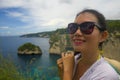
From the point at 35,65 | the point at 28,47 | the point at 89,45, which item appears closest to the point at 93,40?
the point at 89,45

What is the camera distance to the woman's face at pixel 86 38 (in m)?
1.68

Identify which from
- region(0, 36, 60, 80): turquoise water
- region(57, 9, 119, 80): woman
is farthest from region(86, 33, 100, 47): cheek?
region(0, 36, 60, 80): turquoise water

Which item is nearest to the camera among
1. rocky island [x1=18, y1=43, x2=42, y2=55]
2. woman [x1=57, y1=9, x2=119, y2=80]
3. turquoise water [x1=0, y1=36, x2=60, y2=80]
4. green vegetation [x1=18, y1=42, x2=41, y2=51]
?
woman [x1=57, y1=9, x2=119, y2=80]

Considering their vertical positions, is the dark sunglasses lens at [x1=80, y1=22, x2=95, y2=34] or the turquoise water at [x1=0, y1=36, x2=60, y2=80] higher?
the dark sunglasses lens at [x1=80, y1=22, x2=95, y2=34]

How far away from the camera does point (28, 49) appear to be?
68812 millimetres

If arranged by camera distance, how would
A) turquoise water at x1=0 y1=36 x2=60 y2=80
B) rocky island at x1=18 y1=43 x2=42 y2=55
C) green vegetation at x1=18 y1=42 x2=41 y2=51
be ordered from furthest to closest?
rocky island at x1=18 y1=43 x2=42 y2=55
green vegetation at x1=18 y1=42 x2=41 y2=51
turquoise water at x1=0 y1=36 x2=60 y2=80

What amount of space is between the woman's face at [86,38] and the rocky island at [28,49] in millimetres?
65006

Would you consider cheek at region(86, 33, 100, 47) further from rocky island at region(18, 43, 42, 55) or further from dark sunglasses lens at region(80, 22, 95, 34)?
rocky island at region(18, 43, 42, 55)

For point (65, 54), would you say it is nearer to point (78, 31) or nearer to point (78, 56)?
point (78, 56)

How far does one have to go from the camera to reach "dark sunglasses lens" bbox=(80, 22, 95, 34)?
1.68 metres

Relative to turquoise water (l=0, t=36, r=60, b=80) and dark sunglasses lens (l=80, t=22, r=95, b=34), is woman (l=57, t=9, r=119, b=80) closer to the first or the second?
dark sunglasses lens (l=80, t=22, r=95, b=34)

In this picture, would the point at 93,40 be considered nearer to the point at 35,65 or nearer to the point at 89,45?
the point at 89,45

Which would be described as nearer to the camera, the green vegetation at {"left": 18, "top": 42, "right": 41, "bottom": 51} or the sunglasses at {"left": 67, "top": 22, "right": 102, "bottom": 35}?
the sunglasses at {"left": 67, "top": 22, "right": 102, "bottom": 35}

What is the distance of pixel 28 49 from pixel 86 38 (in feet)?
222
